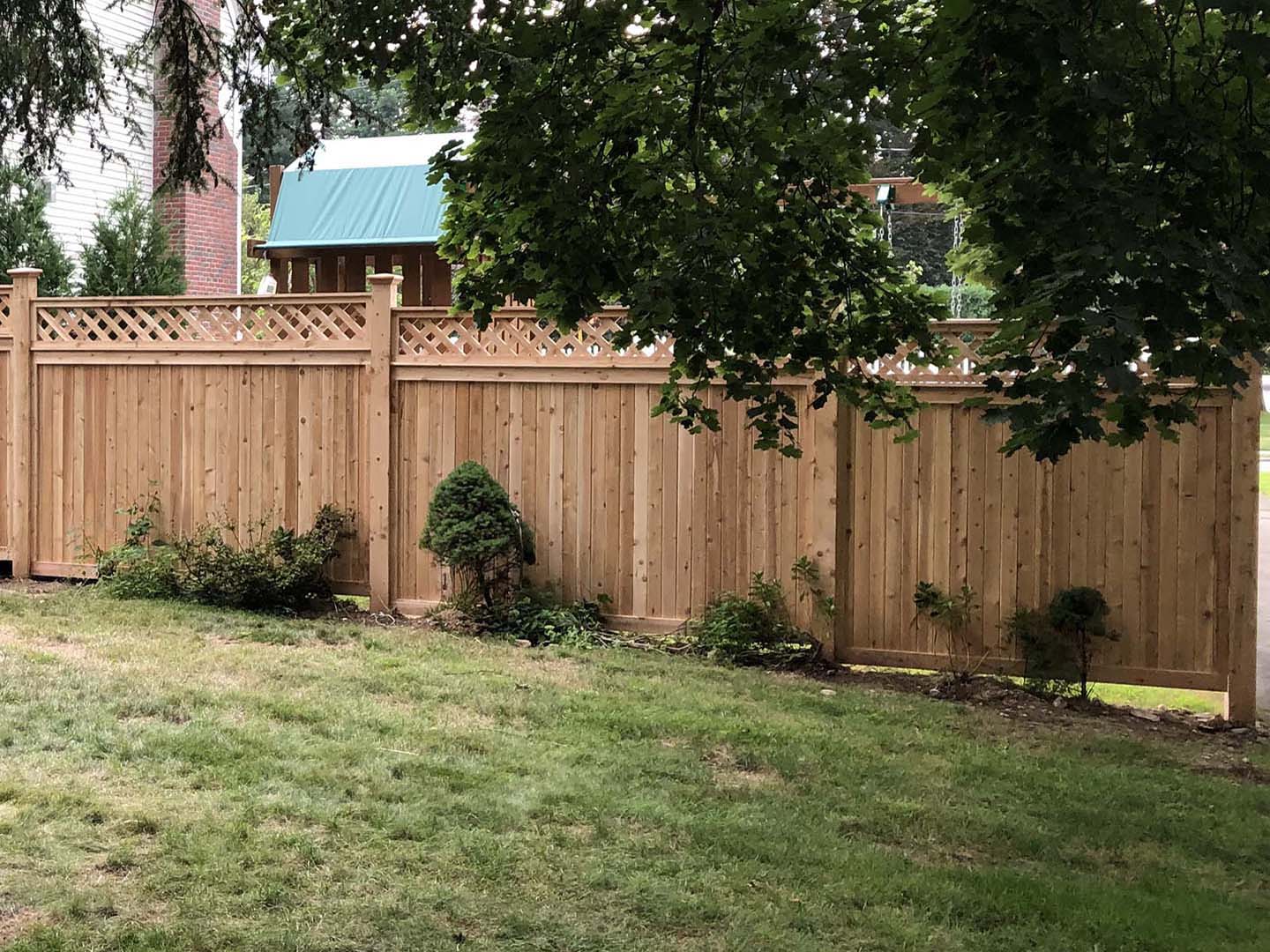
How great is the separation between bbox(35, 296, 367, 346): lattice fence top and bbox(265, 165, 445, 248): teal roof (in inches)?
156

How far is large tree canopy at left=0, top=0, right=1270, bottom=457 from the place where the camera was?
107 inches

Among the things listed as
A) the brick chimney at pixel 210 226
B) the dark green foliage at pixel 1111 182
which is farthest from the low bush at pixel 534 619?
the brick chimney at pixel 210 226

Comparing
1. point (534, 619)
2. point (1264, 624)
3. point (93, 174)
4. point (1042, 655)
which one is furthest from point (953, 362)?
point (93, 174)

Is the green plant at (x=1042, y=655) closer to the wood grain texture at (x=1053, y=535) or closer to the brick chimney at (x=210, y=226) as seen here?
the wood grain texture at (x=1053, y=535)

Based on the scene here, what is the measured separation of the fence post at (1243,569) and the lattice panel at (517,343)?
3.07 meters

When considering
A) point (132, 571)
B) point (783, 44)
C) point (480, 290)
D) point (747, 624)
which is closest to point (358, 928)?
point (480, 290)

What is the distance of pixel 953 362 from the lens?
671cm

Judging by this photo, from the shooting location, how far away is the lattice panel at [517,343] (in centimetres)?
740

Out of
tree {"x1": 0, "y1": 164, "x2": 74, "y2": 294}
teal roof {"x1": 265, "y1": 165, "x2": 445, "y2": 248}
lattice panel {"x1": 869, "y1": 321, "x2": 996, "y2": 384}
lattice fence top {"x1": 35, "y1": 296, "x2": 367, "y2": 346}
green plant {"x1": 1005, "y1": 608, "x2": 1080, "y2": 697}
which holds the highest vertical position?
teal roof {"x1": 265, "y1": 165, "x2": 445, "y2": 248}

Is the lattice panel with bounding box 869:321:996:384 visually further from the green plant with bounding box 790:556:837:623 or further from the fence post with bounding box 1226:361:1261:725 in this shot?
the fence post with bounding box 1226:361:1261:725

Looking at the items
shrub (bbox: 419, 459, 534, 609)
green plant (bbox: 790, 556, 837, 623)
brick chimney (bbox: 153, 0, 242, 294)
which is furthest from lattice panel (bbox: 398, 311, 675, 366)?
brick chimney (bbox: 153, 0, 242, 294)

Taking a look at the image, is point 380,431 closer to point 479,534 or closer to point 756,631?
point 479,534

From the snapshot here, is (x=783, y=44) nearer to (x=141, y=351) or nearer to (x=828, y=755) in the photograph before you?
(x=828, y=755)

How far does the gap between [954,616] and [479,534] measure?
2.79m
